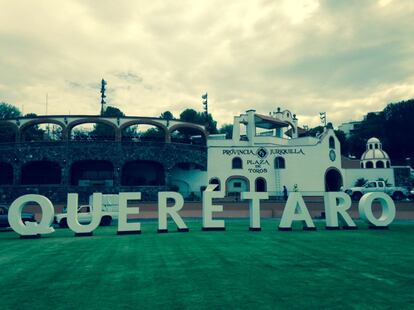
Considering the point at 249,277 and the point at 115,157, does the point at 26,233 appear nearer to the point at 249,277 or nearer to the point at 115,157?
the point at 249,277

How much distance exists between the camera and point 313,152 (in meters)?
41.1

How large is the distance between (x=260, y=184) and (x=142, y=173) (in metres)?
13.7

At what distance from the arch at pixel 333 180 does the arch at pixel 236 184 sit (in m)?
9.36

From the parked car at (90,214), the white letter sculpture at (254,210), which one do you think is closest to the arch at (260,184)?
the parked car at (90,214)

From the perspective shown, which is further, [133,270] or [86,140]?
[86,140]

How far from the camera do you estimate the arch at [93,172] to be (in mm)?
40250

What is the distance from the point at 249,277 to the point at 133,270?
3.00 metres

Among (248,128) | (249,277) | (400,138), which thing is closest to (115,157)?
(248,128)

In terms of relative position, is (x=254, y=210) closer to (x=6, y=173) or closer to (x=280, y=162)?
(x=280, y=162)

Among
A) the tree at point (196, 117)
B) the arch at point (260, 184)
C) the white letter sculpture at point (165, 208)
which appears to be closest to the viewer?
the white letter sculpture at point (165, 208)

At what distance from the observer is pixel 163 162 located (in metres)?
38.8

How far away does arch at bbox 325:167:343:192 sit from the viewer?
138ft

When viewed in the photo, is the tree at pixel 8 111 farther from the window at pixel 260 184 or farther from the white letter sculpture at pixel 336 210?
the white letter sculpture at pixel 336 210

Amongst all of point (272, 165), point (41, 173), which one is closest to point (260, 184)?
point (272, 165)
